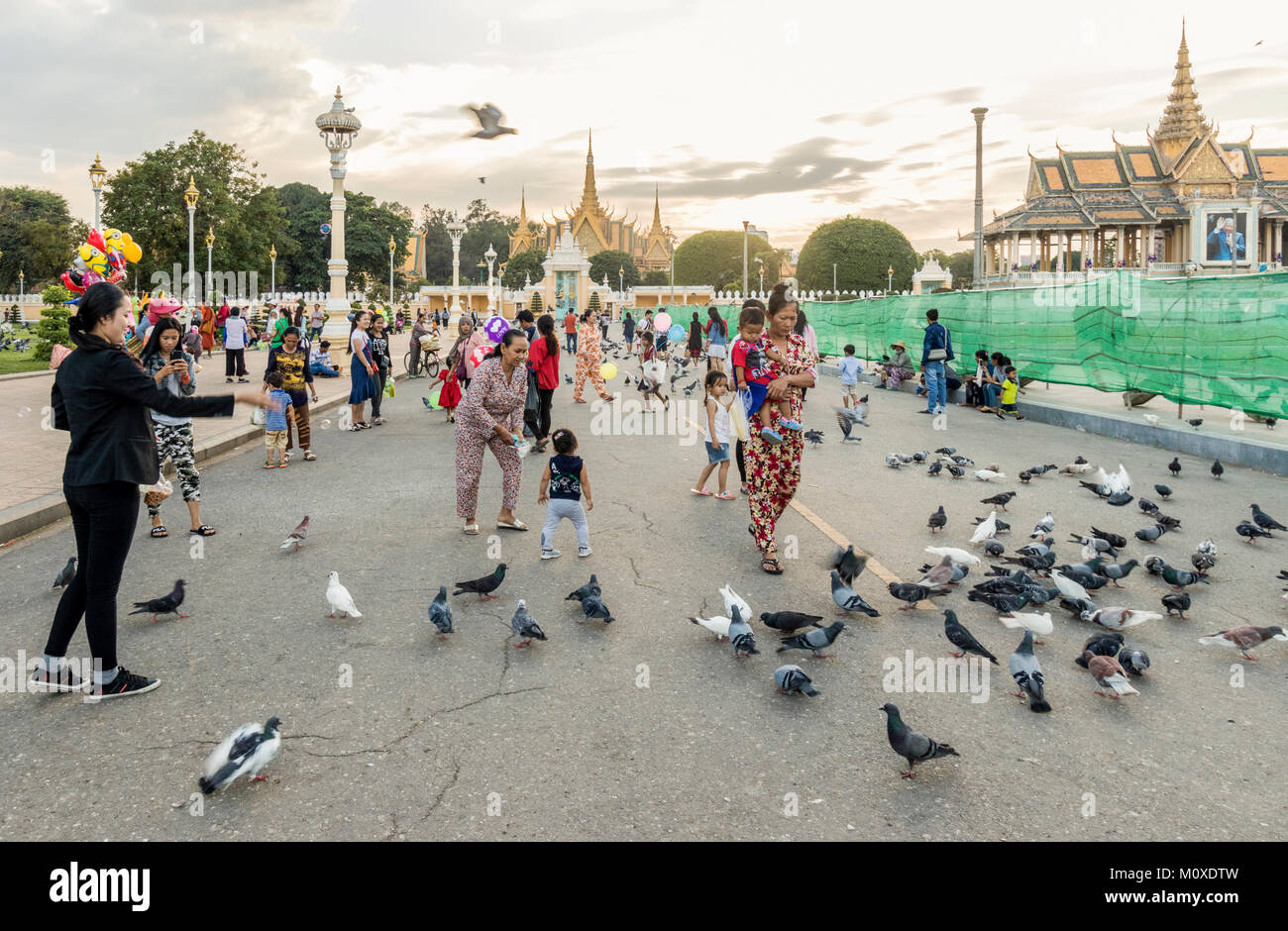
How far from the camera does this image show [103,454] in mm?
3975

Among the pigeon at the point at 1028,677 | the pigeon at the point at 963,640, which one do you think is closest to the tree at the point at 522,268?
the pigeon at the point at 963,640

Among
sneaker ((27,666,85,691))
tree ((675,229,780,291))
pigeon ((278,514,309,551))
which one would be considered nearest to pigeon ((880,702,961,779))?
sneaker ((27,666,85,691))

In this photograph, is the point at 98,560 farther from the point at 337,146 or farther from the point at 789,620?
the point at 337,146

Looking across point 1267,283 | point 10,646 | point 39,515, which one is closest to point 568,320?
point 1267,283

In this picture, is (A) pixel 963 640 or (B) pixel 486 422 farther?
(B) pixel 486 422

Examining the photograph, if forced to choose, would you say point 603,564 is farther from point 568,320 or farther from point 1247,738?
point 568,320

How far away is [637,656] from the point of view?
4.69 metres

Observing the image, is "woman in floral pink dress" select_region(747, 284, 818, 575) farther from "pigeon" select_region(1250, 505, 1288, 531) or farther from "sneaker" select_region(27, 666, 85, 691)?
"sneaker" select_region(27, 666, 85, 691)

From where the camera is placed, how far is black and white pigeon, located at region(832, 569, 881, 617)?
5145mm

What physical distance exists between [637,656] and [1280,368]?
10080mm

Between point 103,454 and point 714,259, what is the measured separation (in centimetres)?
11154

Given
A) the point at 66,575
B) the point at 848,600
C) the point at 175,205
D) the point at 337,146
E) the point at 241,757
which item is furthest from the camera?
the point at 175,205

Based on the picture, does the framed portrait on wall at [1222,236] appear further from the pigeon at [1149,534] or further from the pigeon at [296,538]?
the pigeon at [296,538]

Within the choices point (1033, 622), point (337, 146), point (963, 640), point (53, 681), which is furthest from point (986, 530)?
point (337, 146)
